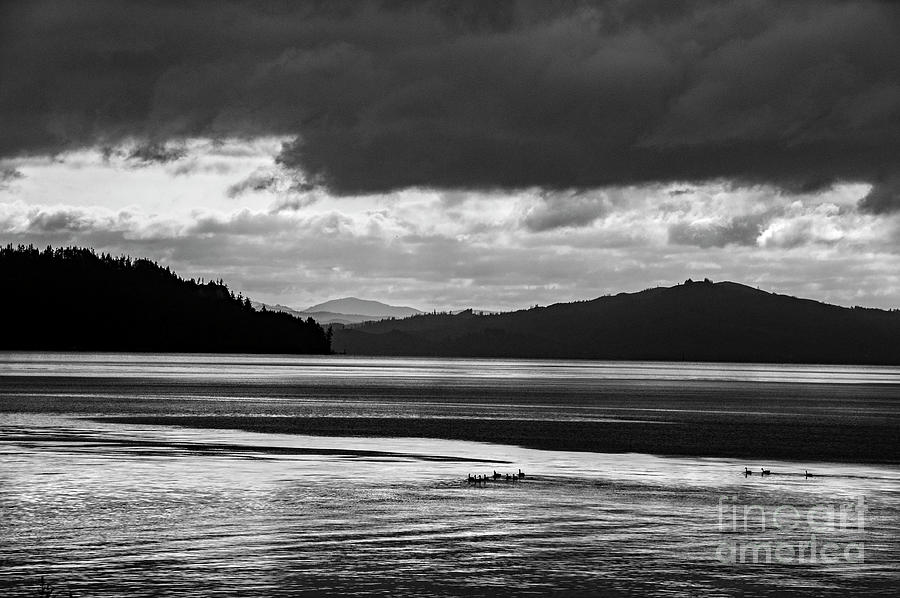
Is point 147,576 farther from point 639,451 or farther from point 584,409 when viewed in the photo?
point 584,409

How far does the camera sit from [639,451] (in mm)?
67875

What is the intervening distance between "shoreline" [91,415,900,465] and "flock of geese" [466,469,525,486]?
55.6ft

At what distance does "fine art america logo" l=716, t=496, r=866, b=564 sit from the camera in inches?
1297

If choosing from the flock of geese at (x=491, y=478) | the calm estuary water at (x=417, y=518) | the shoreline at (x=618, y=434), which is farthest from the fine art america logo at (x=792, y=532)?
the shoreline at (x=618, y=434)

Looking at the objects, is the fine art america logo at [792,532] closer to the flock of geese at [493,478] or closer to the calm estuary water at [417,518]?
the calm estuary water at [417,518]

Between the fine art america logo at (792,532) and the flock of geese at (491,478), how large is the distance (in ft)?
32.1

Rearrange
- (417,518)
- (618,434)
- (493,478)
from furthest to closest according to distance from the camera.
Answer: (618,434) → (493,478) → (417,518)

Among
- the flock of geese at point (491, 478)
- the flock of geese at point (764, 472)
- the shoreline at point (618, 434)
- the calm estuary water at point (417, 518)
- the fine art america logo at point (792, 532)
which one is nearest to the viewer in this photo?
the calm estuary water at point (417, 518)

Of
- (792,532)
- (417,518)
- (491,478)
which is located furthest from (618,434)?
(417,518)

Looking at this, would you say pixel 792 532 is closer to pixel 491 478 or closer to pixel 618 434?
pixel 491 478

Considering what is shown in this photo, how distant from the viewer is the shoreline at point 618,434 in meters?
69.1

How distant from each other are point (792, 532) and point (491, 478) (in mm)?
→ 16108

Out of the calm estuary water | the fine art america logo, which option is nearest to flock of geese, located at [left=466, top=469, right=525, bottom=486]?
the calm estuary water

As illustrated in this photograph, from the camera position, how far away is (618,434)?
8225 centimetres
